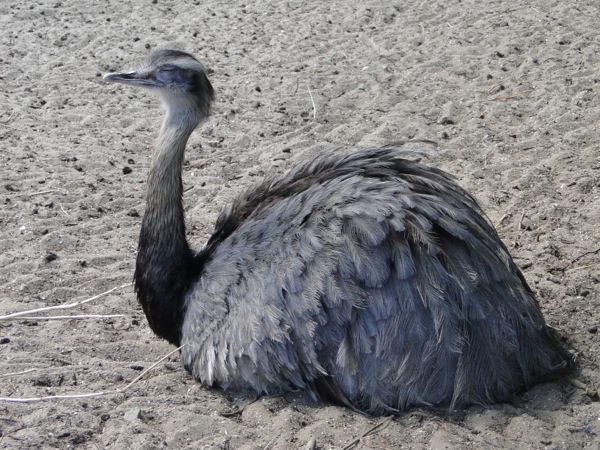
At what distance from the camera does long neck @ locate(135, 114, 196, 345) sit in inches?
Answer: 210

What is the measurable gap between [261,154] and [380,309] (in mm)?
3550

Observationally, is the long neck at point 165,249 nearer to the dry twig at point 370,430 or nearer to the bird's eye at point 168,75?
the bird's eye at point 168,75

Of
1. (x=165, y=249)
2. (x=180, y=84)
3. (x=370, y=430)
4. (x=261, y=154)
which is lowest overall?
(x=370, y=430)

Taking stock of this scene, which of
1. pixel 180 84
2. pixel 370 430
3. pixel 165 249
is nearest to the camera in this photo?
pixel 370 430

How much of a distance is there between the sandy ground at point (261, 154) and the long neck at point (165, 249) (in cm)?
33

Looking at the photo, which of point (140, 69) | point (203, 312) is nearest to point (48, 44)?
point (140, 69)

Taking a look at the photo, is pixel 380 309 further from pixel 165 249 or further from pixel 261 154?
pixel 261 154

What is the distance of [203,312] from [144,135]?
3566 mm

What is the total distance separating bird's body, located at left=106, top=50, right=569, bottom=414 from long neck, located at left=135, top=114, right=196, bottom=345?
0.21 meters

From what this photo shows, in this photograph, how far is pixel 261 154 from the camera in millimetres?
8039

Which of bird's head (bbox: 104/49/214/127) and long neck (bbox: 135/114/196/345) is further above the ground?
bird's head (bbox: 104/49/214/127)

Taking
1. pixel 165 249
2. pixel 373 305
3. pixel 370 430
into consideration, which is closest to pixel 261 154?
pixel 165 249

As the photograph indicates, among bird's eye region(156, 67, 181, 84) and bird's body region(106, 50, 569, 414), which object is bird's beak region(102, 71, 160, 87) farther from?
bird's body region(106, 50, 569, 414)

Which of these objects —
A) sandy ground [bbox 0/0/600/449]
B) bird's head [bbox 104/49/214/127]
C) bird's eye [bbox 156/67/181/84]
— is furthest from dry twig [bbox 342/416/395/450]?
bird's eye [bbox 156/67/181/84]
